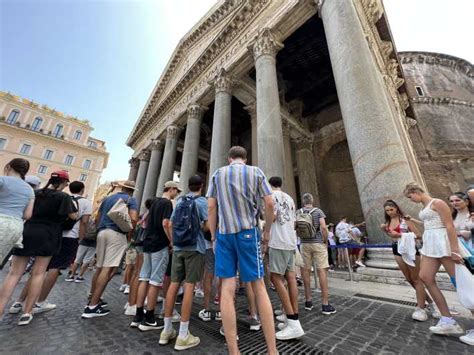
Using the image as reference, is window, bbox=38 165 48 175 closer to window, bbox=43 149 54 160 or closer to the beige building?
the beige building

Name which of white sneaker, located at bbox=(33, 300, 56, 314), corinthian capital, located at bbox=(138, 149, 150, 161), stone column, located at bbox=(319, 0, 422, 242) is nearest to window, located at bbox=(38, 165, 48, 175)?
corinthian capital, located at bbox=(138, 149, 150, 161)

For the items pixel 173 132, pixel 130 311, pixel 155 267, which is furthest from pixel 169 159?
pixel 155 267

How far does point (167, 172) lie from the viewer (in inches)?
502

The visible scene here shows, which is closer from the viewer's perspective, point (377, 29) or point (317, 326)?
point (317, 326)

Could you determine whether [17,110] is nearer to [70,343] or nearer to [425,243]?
[70,343]

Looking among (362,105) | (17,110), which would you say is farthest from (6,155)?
(362,105)

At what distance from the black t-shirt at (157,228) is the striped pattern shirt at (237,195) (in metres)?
1.12

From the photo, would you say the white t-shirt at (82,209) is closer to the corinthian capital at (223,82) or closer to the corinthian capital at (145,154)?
A: the corinthian capital at (223,82)

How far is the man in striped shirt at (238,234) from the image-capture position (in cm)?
162

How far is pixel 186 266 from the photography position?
231 centimetres

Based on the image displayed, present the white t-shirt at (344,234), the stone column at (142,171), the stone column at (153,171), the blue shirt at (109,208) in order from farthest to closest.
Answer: the stone column at (142,171), the stone column at (153,171), the white t-shirt at (344,234), the blue shirt at (109,208)

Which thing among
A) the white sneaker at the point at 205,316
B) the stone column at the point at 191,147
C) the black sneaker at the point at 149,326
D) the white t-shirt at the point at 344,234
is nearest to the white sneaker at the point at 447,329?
the white sneaker at the point at 205,316

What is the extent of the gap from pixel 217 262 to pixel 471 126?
28872 mm

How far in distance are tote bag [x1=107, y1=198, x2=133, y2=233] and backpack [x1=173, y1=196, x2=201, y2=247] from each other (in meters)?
0.97
